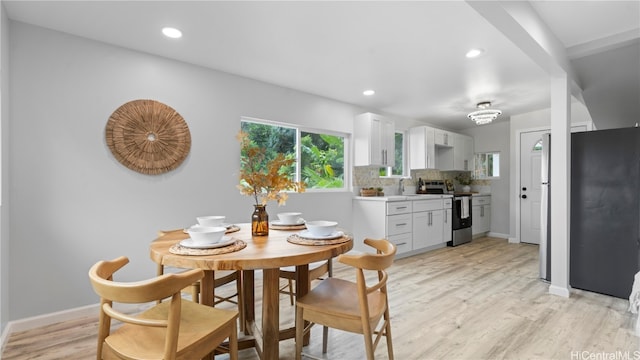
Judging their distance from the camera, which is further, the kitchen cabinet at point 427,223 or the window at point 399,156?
the window at point 399,156

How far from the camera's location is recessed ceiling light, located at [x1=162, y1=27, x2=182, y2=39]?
247 centimetres

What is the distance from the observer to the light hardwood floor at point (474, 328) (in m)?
2.07

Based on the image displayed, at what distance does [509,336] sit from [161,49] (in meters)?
3.62

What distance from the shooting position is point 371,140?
462 cm

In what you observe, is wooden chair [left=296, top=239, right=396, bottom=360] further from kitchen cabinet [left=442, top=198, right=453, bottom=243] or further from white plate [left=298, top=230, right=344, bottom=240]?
kitchen cabinet [left=442, top=198, right=453, bottom=243]

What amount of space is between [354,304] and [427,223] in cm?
366

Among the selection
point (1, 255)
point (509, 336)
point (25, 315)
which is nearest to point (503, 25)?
point (509, 336)

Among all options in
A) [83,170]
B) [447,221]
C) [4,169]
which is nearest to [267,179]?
[83,170]

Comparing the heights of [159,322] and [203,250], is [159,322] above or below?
below

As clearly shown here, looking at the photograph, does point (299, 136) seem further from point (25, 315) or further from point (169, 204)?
point (25, 315)

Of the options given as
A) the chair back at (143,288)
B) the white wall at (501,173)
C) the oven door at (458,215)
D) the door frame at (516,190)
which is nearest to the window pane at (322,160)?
the oven door at (458,215)

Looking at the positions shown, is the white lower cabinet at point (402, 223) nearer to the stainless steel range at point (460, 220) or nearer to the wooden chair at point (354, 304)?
the stainless steel range at point (460, 220)

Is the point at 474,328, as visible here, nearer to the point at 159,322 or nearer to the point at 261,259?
the point at 261,259

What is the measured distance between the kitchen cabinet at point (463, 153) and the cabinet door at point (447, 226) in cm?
119
